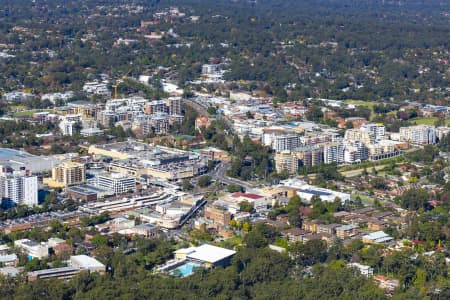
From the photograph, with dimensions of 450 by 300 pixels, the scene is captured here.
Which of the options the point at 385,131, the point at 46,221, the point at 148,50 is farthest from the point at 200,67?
the point at 46,221

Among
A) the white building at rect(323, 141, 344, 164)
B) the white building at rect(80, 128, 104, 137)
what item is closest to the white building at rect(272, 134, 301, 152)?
the white building at rect(323, 141, 344, 164)

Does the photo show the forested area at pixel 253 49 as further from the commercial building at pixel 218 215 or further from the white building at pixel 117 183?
the commercial building at pixel 218 215

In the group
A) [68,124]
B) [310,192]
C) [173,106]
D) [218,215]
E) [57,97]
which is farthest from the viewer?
[57,97]

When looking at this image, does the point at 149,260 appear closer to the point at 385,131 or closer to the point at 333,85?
the point at 385,131

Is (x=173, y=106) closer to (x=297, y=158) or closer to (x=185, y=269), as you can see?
(x=297, y=158)

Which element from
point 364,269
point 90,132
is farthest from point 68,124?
point 364,269

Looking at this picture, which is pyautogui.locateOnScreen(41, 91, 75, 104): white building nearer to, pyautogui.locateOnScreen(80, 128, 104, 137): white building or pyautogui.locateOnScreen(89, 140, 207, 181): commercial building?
pyautogui.locateOnScreen(80, 128, 104, 137): white building
